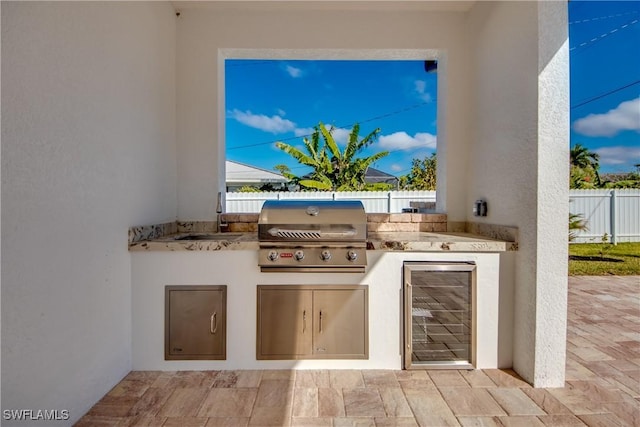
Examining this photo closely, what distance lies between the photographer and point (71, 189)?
1723mm

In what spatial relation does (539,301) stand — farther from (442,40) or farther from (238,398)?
(442,40)

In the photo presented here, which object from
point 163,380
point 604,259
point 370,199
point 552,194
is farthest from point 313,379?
point 604,259

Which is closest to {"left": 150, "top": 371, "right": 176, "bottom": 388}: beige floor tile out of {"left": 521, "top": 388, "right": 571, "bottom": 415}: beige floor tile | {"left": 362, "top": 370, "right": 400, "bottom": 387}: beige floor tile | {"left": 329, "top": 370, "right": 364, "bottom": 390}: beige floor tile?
{"left": 329, "top": 370, "right": 364, "bottom": 390}: beige floor tile

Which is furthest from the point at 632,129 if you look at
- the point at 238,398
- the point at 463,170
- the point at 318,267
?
the point at 238,398

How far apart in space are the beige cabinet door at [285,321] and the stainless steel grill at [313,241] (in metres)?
0.20

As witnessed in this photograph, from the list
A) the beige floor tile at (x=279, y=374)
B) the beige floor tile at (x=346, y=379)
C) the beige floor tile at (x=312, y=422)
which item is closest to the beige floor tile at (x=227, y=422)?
the beige floor tile at (x=312, y=422)

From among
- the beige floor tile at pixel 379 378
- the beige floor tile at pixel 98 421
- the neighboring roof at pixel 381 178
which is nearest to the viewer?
the beige floor tile at pixel 98 421

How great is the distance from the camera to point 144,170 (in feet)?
8.32

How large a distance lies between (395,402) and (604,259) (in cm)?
669

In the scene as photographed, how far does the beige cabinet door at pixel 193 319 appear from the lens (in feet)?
7.79

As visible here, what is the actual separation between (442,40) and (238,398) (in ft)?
11.9

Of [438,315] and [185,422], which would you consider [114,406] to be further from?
[438,315]

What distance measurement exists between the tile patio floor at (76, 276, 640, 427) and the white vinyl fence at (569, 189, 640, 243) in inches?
222

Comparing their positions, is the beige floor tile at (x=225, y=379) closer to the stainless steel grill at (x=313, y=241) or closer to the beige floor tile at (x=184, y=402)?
the beige floor tile at (x=184, y=402)
